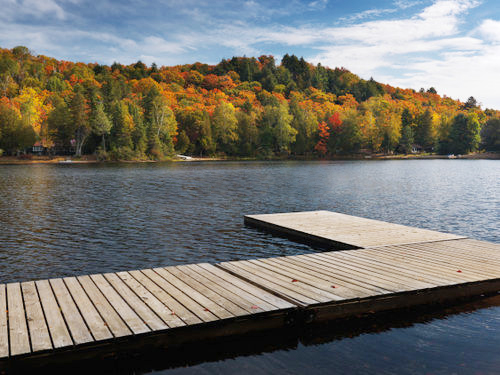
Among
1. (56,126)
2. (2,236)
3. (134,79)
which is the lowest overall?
(2,236)

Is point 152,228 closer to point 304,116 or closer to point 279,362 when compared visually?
point 279,362

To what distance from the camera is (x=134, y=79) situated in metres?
135

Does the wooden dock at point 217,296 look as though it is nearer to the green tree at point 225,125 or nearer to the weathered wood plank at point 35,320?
the weathered wood plank at point 35,320

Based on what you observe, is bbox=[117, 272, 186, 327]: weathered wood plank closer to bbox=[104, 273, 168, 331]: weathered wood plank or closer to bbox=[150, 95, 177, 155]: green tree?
bbox=[104, 273, 168, 331]: weathered wood plank

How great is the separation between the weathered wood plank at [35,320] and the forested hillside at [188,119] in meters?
80.6

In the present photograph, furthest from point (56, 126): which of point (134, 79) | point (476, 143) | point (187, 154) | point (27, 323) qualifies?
point (476, 143)

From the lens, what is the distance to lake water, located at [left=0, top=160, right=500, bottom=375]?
6087 mm

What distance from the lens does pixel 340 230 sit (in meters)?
13.8

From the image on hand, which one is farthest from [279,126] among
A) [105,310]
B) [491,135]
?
[105,310]

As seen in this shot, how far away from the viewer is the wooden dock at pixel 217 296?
5493 mm

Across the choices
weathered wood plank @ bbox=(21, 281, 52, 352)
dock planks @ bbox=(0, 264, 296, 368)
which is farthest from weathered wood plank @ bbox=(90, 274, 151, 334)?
weathered wood plank @ bbox=(21, 281, 52, 352)

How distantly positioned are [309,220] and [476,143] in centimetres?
11652

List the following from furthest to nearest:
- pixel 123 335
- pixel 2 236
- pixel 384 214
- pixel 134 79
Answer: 1. pixel 134 79
2. pixel 384 214
3. pixel 2 236
4. pixel 123 335

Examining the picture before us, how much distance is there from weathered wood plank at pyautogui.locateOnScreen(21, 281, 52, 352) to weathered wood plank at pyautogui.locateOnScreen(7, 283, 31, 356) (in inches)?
2.4
